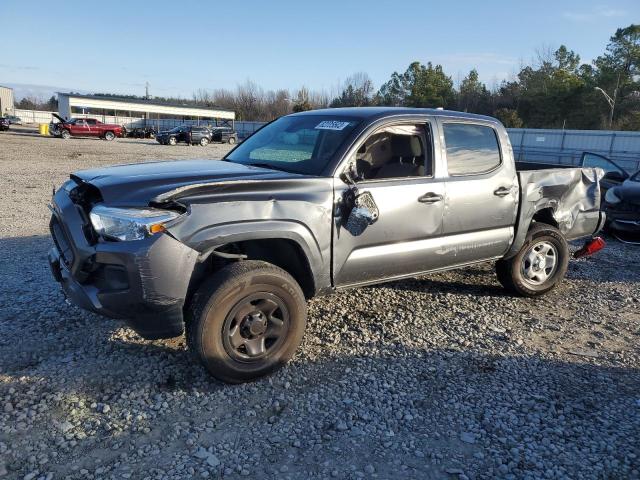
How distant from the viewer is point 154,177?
3.43 meters

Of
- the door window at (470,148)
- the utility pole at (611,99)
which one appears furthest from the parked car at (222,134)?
the door window at (470,148)

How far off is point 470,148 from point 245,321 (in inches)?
106

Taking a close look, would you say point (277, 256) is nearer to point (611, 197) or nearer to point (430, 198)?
point (430, 198)

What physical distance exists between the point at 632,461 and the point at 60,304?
4628 mm

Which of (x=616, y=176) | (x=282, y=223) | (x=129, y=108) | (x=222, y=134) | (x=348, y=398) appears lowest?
(x=348, y=398)

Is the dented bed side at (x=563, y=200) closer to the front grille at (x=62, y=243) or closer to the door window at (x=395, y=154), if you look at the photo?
the door window at (x=395, y=154)

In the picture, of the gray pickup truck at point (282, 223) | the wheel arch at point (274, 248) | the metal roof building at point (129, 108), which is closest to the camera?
the gray pickup truck at point (282, 223)

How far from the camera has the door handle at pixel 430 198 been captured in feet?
13.8

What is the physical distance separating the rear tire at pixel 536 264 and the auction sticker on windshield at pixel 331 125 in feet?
7.73

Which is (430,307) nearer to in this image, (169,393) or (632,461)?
(632,461)

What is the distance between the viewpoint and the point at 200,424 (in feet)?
10.1

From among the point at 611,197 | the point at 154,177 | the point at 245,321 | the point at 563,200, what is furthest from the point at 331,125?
the point at 611,197

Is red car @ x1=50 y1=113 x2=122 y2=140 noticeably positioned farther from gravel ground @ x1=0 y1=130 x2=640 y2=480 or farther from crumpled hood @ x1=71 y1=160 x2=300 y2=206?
crumpled hood @ x1=71 y1=160 x2=300 y2=206

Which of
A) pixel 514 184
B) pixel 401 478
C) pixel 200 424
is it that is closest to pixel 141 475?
pixel 200 424
